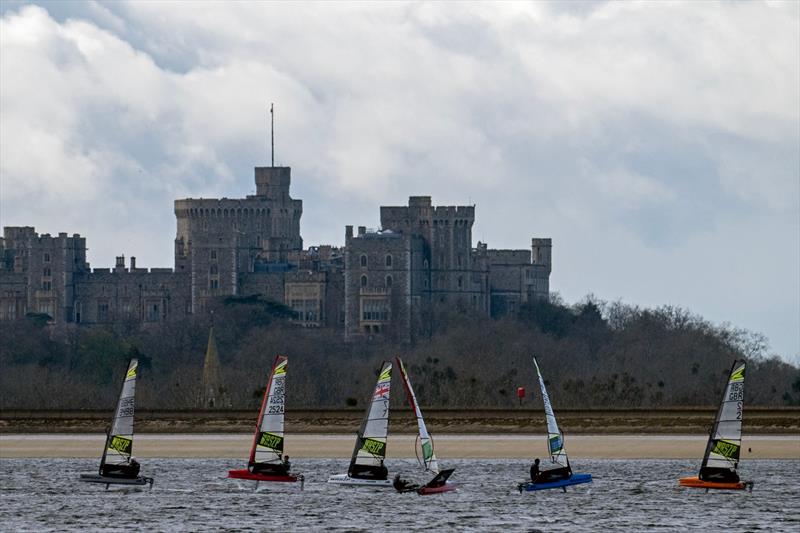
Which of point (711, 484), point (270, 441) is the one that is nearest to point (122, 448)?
point (270, 441)

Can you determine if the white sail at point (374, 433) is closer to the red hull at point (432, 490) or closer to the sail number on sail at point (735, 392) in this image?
the red hull at point (432, 490)

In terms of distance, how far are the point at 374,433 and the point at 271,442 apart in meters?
2.49

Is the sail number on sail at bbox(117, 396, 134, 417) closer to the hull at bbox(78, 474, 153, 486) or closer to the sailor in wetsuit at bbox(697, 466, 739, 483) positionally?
the hull at bbox(78, 474, 153, 486)

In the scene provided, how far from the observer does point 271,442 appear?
58188mm

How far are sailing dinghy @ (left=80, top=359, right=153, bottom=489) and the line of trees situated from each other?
3238 centimetres

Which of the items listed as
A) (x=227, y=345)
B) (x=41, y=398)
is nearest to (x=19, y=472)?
(x=41, y=398)

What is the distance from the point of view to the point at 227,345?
173m

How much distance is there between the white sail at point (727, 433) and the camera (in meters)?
57.1

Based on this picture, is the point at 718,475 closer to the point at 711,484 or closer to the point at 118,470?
the point at 711,484

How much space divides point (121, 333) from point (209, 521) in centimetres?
13677

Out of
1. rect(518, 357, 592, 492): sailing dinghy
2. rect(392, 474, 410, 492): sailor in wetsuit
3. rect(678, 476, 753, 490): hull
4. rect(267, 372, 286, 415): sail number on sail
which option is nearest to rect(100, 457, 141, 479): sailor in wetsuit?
rect(267, 372, 286, 415): sail number on sail

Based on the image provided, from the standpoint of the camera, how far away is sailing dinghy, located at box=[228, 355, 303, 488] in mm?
58031

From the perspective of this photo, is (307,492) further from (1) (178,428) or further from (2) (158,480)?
(1) (178,428)

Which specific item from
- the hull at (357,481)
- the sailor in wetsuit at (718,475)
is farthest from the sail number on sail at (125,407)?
the sailor in wetsuit at (718,475)
